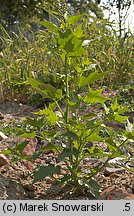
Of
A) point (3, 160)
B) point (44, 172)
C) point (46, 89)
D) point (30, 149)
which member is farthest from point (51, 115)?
point (30, 149)

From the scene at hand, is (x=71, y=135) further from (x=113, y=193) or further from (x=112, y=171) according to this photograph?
(x=112, y=171)

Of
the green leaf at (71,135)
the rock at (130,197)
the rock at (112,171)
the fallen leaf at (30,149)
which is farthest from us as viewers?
the fallen leaf at (30,149)

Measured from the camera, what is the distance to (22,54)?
17.8 ft

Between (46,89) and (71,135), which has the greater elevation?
(46,89)

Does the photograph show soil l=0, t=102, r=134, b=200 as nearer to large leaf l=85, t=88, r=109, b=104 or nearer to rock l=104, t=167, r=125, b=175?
rock l=104, t=167, r=125, b=175

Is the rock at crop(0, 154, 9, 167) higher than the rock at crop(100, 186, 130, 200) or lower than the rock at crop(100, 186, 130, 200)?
higher

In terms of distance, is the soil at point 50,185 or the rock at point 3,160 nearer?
the soil at point 50,185

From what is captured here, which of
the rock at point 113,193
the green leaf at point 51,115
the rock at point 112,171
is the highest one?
the green leaf at point 51,115

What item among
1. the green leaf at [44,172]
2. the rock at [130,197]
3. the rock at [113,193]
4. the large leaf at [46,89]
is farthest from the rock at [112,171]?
the large leaf at [46,89]

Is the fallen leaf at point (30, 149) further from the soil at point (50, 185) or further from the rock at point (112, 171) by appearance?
the rock at point (112, 171)

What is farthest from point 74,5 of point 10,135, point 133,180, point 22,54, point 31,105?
point 133,180

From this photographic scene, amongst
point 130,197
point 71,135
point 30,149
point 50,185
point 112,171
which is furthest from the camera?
point 30,149

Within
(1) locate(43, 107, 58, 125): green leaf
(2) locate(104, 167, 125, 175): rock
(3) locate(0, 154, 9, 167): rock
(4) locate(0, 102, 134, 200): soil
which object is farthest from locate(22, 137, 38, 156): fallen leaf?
(1) locate(43, 107, 58, 125): green leaf

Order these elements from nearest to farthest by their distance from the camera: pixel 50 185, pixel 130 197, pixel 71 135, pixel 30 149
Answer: pixel 71 135 < pixel 130 197 < pixel 50 185 < pixel 30 149
